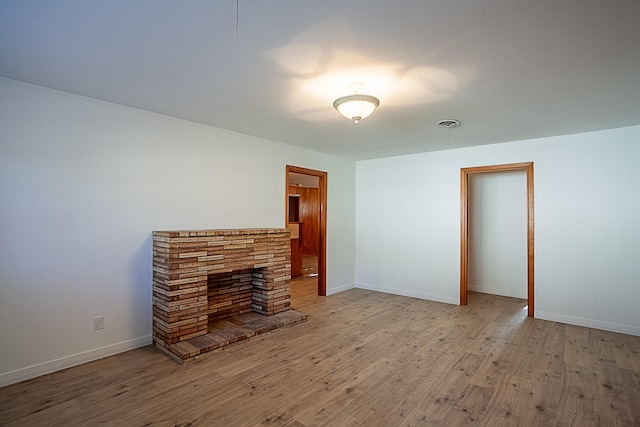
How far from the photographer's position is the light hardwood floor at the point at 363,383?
2.13m

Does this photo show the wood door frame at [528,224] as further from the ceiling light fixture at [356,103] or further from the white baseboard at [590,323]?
the ceiling light fixture at [356,103]

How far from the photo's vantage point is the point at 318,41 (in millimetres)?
1952

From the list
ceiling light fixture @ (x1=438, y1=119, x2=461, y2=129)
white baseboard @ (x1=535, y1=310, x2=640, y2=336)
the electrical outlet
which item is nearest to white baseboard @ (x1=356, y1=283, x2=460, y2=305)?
white baseboard @ (x1=535, y1=310, x2=640, y2=336)

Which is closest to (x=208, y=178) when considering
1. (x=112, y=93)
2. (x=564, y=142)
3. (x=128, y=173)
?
(x=128, y=173)

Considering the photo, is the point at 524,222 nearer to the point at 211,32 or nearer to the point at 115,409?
the point at 211,32

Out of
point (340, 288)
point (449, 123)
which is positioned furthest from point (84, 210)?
point (340, 288)

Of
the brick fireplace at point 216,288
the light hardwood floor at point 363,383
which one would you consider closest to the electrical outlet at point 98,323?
the light hardwood floor at point 363,383

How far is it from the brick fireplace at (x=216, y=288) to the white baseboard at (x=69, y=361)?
0.65 ft

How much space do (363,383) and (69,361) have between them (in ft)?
8.24

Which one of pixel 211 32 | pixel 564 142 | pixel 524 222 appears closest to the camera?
pixel 211 32

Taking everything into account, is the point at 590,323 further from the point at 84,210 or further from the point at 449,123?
the point at 84,210

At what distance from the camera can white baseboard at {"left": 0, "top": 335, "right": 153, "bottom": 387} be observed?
2.55 m

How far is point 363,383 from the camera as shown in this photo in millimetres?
2559

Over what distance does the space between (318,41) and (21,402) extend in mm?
3158
